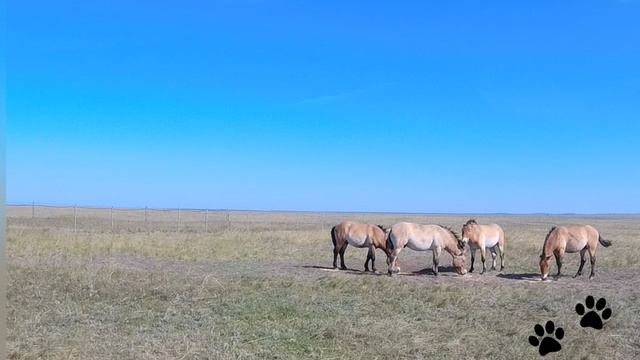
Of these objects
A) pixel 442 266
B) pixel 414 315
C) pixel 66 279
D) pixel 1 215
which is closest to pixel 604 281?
pixel 442 266

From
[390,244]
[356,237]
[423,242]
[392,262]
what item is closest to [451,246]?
[423,242]

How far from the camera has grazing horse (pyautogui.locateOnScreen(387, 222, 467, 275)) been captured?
47.4 feet

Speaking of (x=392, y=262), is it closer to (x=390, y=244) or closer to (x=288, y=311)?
(x=390, y=244)

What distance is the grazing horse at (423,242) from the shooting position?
47.4ft

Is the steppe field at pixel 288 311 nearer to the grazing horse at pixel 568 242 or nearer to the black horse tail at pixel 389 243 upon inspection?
the grazing horse at pixel 568 242

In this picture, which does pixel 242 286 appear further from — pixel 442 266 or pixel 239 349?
pixel 442 266

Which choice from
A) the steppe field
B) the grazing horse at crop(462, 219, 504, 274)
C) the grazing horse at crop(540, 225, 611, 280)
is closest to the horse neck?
the steppe field

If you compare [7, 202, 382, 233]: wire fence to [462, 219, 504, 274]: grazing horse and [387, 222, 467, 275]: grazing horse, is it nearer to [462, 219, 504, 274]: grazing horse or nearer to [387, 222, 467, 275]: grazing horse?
[387, 222, 467, 275]: grazing horse

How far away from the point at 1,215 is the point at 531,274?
14121 mm

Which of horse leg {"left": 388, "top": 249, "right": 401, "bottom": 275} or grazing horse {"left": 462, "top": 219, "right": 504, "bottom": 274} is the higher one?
grazing horse {"left": 462, "top": 219, "right": 504, "bottom": 274}

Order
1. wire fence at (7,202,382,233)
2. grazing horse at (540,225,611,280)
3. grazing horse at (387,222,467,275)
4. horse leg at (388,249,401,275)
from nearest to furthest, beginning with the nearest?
horse leg at (388,249,401,275) → grazing horse at (540,225,611,280) → grazing horse at (387,222,467,275) → wire fence at (7,202,382,233)

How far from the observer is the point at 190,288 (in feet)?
34.5

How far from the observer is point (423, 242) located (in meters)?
14.7

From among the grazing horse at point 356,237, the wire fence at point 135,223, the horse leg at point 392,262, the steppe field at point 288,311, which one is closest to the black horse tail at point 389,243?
the horse leg at point 392,262
